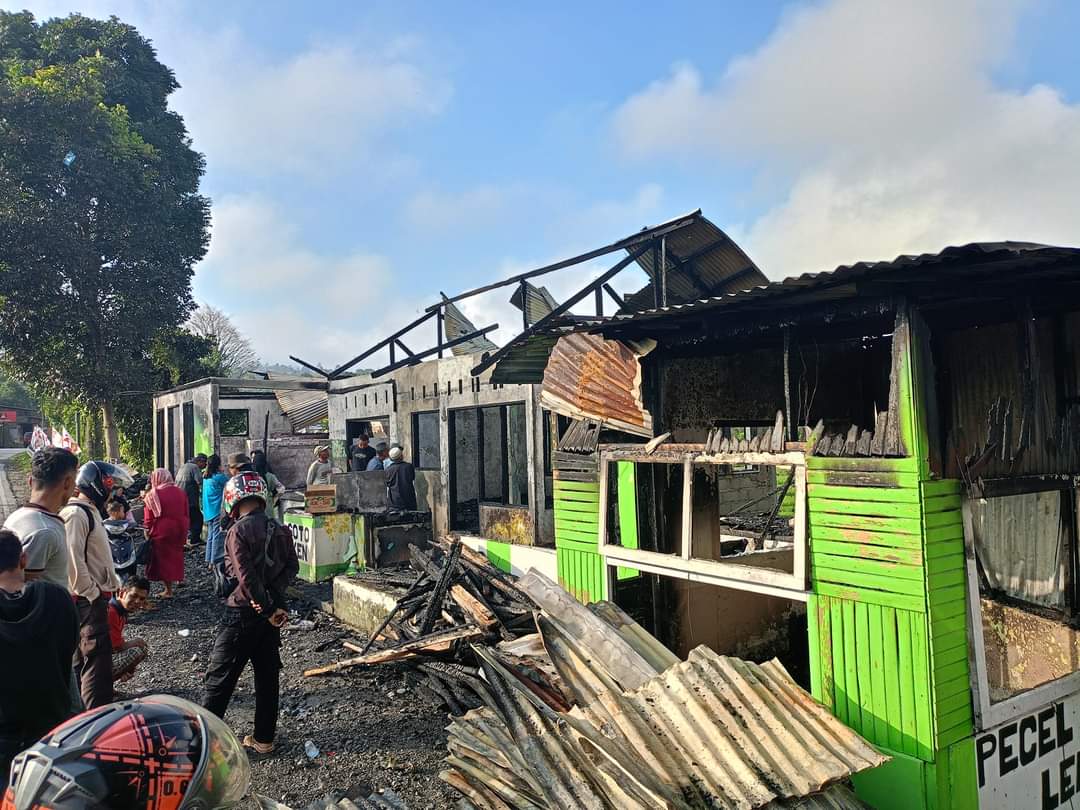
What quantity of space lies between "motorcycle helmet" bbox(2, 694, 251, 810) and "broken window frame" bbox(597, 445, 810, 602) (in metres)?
3.20

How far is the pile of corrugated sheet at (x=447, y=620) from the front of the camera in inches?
246

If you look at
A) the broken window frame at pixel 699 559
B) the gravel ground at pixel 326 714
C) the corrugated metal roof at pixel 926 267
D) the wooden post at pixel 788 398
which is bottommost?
the gravel ground at pixel 326 714

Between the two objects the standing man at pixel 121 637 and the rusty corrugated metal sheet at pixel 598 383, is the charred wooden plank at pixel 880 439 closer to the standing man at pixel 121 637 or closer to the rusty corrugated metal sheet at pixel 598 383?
the rusty corrugated metal sheet at pixel 598 383

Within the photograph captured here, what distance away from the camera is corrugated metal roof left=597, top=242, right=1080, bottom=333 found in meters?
3.07

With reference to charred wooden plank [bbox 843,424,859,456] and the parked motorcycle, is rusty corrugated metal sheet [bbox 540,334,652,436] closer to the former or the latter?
charred wooden plank [bbox 843,424,859,456]

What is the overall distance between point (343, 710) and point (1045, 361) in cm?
617

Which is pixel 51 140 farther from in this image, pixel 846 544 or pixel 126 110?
pixel 846 544

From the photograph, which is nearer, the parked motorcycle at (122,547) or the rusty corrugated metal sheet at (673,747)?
the rusty corrugated metal sheet at (673,747)

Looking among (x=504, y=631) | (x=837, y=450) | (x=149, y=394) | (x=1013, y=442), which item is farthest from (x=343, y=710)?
(x=149, y=394)

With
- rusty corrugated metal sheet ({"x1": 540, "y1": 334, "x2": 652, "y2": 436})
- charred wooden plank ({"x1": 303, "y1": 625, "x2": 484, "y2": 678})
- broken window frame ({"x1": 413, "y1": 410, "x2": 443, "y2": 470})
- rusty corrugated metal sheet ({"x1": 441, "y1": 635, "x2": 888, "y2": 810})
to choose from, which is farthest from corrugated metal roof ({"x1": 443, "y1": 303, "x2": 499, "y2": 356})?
rusty corrugated metal sheet ({"x1": 441, "y1": 635, "x2": 888, "y2": 810})

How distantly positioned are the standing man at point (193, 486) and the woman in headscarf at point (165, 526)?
7.37 ft

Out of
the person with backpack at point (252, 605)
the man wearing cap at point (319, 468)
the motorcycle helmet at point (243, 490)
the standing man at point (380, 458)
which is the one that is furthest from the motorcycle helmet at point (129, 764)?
the man wearing cap at point (319, 468)

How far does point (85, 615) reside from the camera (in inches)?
187

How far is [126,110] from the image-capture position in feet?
82.7
